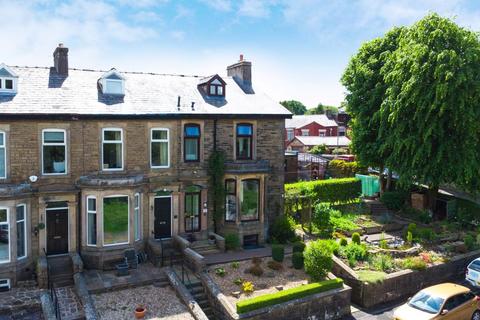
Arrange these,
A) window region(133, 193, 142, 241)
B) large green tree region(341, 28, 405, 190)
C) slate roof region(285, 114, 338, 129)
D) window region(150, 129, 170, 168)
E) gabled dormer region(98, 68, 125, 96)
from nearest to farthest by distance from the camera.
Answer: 1. window region(133, 193, 142, 241)
2. gabled dormer region(98, 68, 125, 96)
3. window region(150, 129, 170, 168)
4. large green tree region(341, 28, 405, 190)
5. slate roof region(285, 114, 338, 129)

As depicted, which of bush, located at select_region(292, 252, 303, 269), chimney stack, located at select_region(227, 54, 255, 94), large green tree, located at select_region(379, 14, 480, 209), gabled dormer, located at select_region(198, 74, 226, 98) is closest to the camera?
bush, located at select_region(292, 252, 303, 269)

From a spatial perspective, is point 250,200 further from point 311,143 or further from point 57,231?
point 311,143

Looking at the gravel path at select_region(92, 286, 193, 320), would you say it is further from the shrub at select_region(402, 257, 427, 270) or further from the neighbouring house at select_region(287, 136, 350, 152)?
the neighbouring house at select_region(287, 136, 350, 152)

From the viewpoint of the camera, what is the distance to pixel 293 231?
81.9 ft

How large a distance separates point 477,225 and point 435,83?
1074cm

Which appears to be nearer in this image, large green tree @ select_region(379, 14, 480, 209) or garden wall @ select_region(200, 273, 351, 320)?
garden wall @ select_region(200, 273, 351, 320)

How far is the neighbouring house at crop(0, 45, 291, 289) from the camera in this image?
18922 mm

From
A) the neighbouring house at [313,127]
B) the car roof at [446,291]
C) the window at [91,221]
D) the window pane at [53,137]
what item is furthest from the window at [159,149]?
the neighbouring house at [313,127]

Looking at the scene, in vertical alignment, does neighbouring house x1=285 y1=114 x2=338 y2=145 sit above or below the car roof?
above

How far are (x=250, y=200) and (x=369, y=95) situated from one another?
46.8 ft

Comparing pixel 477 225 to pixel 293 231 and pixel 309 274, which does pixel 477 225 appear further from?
pixel 309 274

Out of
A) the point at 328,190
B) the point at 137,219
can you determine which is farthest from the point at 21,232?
the point at 328,190

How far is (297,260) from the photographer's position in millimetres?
20312

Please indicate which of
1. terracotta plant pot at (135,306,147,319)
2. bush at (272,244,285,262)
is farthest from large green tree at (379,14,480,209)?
terracotta plant pot at (135,306,147,319)
